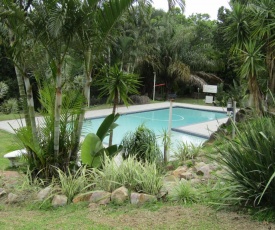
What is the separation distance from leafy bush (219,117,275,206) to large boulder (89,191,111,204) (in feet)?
4.47

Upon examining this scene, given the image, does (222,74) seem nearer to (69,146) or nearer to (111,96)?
(111,96)

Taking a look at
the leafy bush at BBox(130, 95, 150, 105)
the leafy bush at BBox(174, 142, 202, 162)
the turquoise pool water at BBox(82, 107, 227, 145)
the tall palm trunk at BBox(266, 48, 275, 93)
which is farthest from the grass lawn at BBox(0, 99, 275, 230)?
the leafy bush at BBox(130, 95, 150, 105)

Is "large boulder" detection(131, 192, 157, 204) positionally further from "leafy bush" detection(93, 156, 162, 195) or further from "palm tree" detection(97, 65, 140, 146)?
"palm tree" detection(97, 65, 140, 146)

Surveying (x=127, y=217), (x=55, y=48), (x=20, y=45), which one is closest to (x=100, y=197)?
(x=127, y=217)

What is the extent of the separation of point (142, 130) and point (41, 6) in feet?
9.82

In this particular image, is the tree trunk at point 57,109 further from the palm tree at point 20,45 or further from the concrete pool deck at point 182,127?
the concrete pool deck at point 182,127

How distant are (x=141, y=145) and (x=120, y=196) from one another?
2537 millimetres

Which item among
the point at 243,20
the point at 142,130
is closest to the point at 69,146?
the point at 142,130

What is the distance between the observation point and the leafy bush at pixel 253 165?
274 cm

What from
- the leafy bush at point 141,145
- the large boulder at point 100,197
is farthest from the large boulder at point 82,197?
the leafy bush at point 141,145

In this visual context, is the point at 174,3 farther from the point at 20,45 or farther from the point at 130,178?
the point at 130,178

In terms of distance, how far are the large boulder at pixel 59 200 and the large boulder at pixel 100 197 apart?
1.12ft

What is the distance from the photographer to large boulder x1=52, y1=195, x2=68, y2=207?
11.8 feet

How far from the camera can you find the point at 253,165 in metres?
2.84
